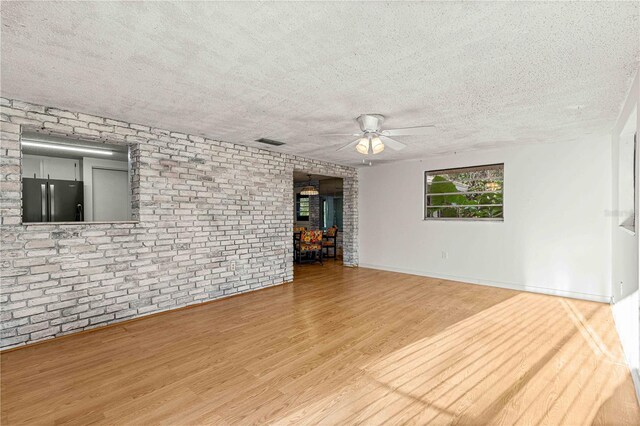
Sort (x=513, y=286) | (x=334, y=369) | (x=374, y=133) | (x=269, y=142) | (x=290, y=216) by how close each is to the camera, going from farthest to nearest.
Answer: (x=290, y=216), (x=513, y=286), (x=269, y=142), (x=374, y=133), (x=334, y=369)

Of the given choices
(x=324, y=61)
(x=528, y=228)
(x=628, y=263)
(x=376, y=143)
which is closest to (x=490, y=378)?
(x=628, y=263)

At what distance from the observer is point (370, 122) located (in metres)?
3.44

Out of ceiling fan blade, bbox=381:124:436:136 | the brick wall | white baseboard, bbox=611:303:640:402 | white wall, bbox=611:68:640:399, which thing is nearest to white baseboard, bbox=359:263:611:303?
white wall, bbox=611:68:640:399

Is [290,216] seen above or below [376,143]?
below

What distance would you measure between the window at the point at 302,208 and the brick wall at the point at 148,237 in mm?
5910

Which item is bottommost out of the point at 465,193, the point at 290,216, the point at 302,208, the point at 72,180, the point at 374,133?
the point at 290,216

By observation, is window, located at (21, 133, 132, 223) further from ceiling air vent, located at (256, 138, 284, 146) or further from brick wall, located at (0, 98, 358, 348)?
ceiling air vent, located at (256, 138, 284, 146)

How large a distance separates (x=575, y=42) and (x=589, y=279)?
156 inches

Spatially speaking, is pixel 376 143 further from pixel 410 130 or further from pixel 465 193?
pixel 465 193

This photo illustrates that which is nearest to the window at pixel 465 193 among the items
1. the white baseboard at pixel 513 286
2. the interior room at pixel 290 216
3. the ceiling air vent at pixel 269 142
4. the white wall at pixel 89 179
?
the interior room at pixel 290 216

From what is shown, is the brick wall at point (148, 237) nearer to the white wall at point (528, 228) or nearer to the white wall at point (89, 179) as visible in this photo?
the white wall at point (528, 228)

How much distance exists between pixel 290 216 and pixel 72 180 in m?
4.31

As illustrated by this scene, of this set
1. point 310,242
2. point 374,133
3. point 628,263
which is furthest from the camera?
point 310,242

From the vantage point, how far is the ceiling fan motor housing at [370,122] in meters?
3.40
